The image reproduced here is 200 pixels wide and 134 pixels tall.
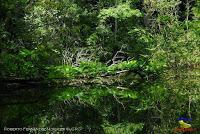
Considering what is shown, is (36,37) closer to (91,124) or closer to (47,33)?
(47,33)

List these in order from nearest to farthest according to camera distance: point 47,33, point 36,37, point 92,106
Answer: point 92,106, point 36,37, point 47,33

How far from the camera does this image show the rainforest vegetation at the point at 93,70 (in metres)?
8.90

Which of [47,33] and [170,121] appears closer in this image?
[170,121]

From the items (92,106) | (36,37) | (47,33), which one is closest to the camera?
(92,106)

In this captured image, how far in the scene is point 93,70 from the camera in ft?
45.4

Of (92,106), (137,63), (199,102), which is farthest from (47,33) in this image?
(199,102)

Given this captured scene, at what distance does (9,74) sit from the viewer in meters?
11.8

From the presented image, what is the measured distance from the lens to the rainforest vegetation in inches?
350

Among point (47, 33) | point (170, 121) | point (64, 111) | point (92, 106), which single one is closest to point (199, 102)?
point (170, 121)

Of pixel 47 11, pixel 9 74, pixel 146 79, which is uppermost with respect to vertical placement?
pixel 47 11

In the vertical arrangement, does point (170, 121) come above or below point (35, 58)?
below

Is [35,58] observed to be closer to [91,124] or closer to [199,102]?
[91,124]

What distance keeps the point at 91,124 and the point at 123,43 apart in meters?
10.8

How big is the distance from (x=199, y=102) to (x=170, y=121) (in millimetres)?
2116
